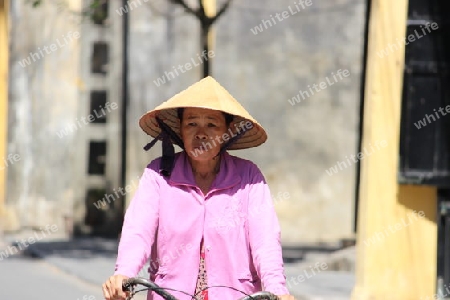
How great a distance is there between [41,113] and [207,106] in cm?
1943

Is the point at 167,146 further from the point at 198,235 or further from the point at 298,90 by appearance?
the point at 298,90

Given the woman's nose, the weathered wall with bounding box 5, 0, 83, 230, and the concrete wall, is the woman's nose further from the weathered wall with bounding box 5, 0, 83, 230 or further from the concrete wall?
the weathered wall with bounding box 5, 0, 83, 230

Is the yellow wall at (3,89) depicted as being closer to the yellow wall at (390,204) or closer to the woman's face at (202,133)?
the yellow wall at (390,204)

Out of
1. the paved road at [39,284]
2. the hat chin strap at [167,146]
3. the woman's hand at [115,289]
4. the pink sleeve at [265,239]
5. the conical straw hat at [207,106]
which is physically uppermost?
the conical straw hat at [207,106]

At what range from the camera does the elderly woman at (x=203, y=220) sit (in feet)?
17.9

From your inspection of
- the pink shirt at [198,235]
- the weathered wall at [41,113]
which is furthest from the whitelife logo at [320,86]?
the pink shirt at [198,235]

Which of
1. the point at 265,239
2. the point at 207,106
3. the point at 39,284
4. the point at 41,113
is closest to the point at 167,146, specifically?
the point at 207,106

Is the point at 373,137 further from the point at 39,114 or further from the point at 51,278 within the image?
the point at 39,114

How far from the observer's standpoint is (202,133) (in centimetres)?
559

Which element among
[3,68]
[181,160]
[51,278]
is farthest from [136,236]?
[3,68]

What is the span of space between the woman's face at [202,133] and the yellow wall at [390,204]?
22.7 ft

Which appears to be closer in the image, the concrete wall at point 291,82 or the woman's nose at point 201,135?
the woman's nose at point 201,135

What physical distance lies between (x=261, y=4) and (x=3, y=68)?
566 cm

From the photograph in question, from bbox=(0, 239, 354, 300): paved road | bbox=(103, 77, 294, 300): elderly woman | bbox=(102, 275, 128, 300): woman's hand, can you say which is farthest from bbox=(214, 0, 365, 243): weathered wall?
bbox=(102, 275, 128, 300): woman's hand
